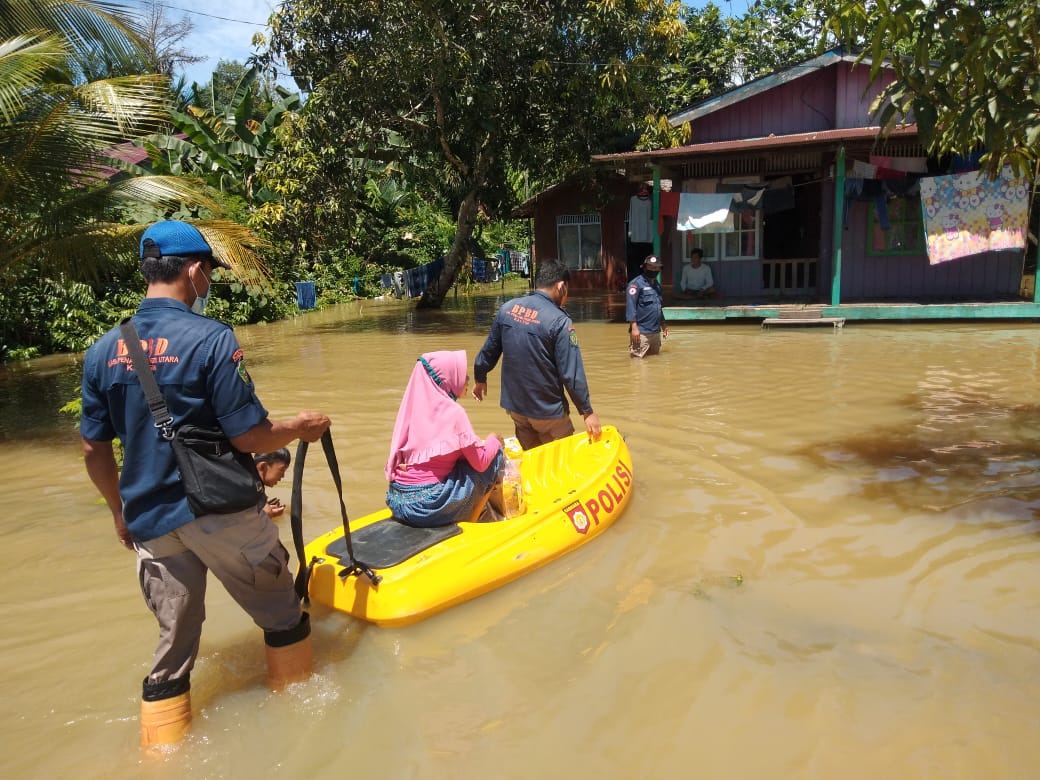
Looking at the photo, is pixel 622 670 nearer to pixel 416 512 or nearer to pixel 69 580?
pixel 416 512

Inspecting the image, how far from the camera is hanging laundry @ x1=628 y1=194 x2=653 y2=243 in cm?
1731

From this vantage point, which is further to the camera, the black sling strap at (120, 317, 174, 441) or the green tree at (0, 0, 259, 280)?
the green tree at (0, 0, 259, 280)

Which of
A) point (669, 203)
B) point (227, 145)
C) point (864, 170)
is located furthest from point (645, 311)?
point (227, 145)

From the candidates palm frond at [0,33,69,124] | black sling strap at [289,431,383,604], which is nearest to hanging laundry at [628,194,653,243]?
palm frond at [0,33,69,124]

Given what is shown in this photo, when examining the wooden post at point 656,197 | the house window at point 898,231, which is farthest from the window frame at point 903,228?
the wooden post at point 656,197

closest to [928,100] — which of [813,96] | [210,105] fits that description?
[813,96]

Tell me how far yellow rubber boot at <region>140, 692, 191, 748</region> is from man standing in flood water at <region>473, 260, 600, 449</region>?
2.96 m

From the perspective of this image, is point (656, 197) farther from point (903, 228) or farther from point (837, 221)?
point (903, 228)

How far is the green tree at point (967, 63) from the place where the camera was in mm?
3617

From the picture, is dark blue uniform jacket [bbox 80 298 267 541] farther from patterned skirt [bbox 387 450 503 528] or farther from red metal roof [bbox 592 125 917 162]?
red metal roof [bbox 592 125 917 162]

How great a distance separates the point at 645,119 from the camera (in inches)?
591

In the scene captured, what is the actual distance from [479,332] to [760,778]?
1297 cm

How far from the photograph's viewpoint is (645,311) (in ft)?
35.5

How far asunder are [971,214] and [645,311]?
6.71m
